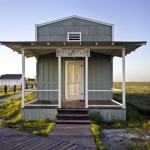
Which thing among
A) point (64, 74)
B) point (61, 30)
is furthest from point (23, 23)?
point (64, 74)

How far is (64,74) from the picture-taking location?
43.5 feet

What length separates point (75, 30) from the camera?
14.1 meters

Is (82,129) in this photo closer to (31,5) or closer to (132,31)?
(31,5)

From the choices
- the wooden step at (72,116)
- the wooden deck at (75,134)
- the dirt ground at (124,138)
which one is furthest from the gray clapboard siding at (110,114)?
the dirt ground at (124,138)

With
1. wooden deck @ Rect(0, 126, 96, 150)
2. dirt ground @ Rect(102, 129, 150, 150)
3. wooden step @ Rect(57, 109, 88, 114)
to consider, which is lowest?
dirt ground @ Rect(102, 129, 150, 150)

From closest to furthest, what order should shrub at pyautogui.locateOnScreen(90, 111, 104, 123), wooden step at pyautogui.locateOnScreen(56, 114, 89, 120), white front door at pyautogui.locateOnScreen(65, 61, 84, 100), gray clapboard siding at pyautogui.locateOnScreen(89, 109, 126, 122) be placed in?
wooden step at pyautogui.locateOnScreen(56, 114, 89, 120)
shrub at pyautogui.locateOnScreen(90, 111, 104, 123)
gray clapboard siding at pyautogui.locateOnScreen(89, 109, 126, 122)
white front door at pyautogui.locateOnScreen(65, 61, 84, 100)

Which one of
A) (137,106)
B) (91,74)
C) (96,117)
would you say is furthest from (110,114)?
(137,106)

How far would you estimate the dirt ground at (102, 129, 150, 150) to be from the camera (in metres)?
6.27

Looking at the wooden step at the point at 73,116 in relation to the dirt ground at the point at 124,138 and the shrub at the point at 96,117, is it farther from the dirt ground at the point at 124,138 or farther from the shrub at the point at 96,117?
the dirt ground at the point at 124,138

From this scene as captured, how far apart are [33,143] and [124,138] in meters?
3.00

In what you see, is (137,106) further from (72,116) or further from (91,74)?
(72,116)

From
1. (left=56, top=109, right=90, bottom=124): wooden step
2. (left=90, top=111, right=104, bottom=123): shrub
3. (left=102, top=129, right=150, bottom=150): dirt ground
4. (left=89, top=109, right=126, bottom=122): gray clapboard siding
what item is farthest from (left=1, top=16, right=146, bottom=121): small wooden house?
(left=102, top=129, right=150, bottom=150): dirt ground

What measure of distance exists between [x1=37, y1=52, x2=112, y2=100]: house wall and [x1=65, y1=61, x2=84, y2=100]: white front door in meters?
0.26

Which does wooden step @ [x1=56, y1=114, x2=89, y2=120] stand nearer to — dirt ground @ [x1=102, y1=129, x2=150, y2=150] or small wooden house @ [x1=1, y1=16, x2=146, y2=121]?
small wooden house @ [x1=1, y1=16, x2=146, y2=121]
